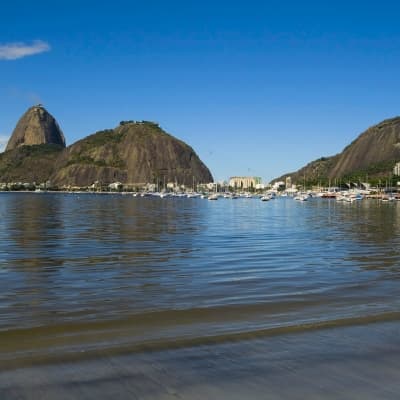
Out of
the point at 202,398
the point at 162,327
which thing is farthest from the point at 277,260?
the point at 202,398

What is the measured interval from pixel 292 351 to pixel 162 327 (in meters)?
3.09

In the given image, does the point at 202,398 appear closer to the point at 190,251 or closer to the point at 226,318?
the point at 226,318

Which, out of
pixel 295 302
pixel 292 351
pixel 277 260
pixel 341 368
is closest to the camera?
pixel 341 368

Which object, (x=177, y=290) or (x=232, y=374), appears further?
(x=177, y=290)

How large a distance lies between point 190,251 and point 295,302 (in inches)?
486

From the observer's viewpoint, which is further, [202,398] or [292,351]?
[292,351]

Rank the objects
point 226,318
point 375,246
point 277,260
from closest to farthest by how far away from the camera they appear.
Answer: point 226,318, point 277,260, point 375,246

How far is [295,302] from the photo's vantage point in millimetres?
13594

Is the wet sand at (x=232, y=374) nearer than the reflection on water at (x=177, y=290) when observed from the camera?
Yes

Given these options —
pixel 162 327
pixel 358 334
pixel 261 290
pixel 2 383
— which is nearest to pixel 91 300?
pixel 162 327

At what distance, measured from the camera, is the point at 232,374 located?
8086 millimetres

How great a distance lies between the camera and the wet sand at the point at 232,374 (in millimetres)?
7348

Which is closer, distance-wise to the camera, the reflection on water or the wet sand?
the wet sand

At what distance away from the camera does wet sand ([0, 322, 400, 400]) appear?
7.35m
